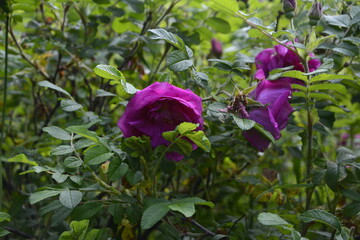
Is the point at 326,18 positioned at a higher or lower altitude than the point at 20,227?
higher

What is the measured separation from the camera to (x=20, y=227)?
3.37 feet

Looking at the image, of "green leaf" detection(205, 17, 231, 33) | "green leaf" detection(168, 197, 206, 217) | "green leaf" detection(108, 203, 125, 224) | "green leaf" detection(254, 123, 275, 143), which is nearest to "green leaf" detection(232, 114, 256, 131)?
"green leaf" detection(254, 123, 275, 143)

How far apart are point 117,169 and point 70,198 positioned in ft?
0.27

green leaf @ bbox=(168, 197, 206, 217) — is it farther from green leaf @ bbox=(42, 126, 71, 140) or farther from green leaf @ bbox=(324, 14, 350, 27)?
green leaf @ bbox=(324, 14, 350, 27)

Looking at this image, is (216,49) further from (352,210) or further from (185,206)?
(185,206)

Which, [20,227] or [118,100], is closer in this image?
[118,100]

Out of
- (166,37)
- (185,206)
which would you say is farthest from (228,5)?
(185,206)

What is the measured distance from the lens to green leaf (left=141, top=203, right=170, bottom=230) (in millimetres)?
583

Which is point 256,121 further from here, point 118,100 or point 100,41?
point 100,41

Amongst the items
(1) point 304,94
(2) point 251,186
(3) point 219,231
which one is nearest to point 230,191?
(2) point 251,186

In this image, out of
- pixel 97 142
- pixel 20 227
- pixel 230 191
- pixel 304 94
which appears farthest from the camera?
pixel 230 191

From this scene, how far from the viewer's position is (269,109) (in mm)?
698

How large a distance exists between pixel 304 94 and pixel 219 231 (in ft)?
1.01

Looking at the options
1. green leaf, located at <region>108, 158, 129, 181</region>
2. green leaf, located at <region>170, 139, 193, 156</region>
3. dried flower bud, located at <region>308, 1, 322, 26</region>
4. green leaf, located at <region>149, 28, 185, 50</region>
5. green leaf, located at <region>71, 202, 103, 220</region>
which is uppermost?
dried flower bud, located at <region>308, 1, 322, 26</region>
